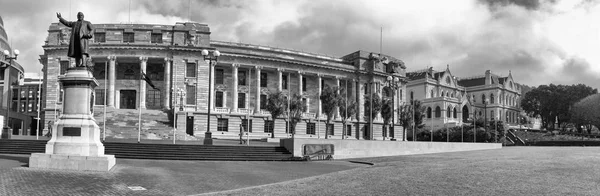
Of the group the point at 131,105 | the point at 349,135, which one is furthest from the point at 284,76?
the point at 131,105

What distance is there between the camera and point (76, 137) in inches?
792

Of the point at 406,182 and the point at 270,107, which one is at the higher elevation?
the point at 270,107

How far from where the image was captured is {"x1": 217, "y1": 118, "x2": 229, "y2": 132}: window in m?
69.1

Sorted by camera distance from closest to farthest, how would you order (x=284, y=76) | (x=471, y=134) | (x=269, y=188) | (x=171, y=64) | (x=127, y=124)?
(x=269, y=188), (x=127, y=124), (x=171, y=64), (x=284, y=76), (x=471, y=134)

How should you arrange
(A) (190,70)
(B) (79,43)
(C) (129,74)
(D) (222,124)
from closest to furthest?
(B) (79,43) < (A) (190,70) < (C) (129,74) < (D) (222,124)

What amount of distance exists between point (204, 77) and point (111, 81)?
12.7 metres

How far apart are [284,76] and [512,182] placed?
Result: 6384cm

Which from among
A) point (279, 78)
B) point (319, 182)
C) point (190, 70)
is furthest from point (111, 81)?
point (319, 182)

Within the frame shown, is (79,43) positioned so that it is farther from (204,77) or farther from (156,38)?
(156,38)

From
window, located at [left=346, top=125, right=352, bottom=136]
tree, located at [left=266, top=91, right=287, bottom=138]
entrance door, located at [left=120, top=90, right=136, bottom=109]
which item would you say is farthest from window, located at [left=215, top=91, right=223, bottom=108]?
window, located at [left=346, top=125, right=352, bottom=136]

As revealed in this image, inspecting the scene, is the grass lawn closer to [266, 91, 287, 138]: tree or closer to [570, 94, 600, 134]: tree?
[266, 91, 287, 138]: tree

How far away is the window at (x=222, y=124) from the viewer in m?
69.1

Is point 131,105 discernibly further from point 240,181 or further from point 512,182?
point 512,182

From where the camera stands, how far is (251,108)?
74375 mm
